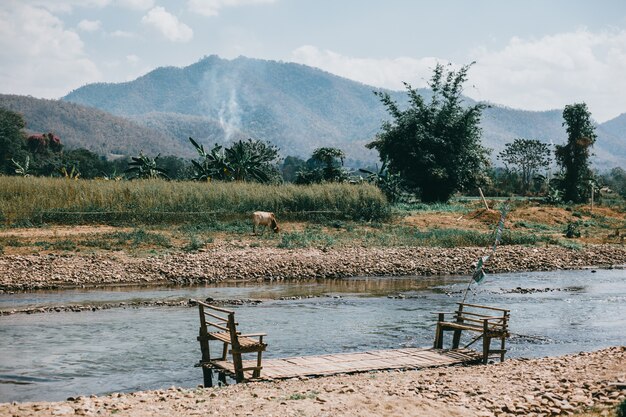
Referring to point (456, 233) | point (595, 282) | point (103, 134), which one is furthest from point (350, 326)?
point (103, 134)

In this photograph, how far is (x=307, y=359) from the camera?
15430 mm

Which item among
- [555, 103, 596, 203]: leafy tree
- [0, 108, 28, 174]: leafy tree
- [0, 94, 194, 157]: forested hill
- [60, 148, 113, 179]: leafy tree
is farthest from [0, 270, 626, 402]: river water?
[0, 94, 194, 157]: forested hill

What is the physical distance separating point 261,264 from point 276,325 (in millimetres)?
10507

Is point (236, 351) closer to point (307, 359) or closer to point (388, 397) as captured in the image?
point (307, 359)

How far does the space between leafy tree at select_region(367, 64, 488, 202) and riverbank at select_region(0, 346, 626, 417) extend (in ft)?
146

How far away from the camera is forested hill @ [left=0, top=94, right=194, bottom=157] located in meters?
173

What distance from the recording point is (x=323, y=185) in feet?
146

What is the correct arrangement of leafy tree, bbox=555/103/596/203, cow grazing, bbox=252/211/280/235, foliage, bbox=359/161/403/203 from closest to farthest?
cow grazing, bbox=252/211/280/235 → foliage, bbox=359/161/403/203 → leafy tree, bbox=555/103/596/203

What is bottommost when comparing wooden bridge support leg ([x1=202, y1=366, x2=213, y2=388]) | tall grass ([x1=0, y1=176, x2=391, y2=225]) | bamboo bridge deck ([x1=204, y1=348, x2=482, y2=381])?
wooden bridge support leg ([x1=202, y1=366, x2=213, y2=388])

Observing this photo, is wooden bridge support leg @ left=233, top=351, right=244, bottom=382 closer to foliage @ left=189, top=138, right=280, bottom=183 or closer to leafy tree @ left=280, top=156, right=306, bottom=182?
foliage @ left=189, top=138, right=280, bottom=183

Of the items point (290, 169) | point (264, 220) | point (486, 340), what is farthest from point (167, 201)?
point (290, 169)

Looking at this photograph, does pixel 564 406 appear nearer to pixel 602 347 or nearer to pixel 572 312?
pixel 602 347

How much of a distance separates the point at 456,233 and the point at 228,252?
44.4 ft

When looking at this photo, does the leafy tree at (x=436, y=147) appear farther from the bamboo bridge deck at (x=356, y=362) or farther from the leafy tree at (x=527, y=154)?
the leafy tree at (x=527, y=154)
